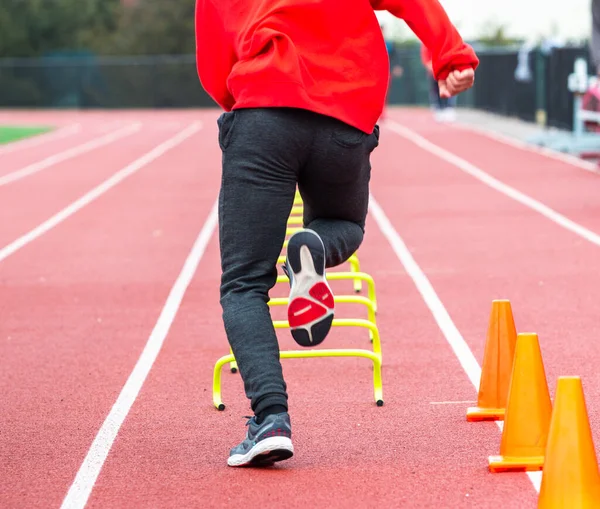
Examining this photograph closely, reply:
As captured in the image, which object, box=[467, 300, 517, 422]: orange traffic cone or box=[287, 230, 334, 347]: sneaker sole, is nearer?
box=[287, 230, 334, 347]: sneaker sole

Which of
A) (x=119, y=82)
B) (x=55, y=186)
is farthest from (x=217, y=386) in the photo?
(x=119, y=82)

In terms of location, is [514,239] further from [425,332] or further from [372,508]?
[372,508]

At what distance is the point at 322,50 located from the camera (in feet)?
14.8

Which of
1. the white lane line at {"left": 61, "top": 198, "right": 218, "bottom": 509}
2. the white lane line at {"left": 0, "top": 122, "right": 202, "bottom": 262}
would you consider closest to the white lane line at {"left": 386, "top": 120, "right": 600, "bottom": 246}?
the white lane line at {"left": 61, "top": 198, "right": 218, "bottom": 509}

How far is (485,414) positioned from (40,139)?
2897 cm

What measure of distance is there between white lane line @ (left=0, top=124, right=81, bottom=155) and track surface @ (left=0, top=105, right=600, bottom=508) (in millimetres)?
12348

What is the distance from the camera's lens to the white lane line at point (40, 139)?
2914 centimetres

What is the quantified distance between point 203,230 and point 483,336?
618 cm

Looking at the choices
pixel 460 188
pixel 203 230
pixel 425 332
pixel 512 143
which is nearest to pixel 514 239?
pixel 203 230

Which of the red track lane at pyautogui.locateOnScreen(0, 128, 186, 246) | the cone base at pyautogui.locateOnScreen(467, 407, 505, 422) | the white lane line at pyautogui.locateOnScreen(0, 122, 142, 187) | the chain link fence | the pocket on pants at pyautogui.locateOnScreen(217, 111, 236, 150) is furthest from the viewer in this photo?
the chain link fence

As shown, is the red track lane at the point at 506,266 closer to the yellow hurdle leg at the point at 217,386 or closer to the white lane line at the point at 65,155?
the yellow hurdle leg at the point at 217,386

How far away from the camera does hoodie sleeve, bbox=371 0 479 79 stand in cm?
445

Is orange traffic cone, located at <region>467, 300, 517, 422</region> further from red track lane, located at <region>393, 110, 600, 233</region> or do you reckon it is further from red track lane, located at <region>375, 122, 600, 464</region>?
red track lane, located at <region>393, 110, 600, 233</region>

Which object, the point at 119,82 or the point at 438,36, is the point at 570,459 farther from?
the point at 119,82
